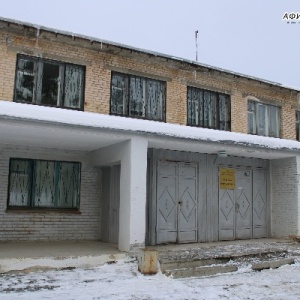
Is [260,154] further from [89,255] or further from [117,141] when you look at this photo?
[89,255]

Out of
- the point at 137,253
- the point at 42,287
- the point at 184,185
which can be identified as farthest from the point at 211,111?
the point at 42,287

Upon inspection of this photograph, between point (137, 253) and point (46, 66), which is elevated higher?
point (46, 66)

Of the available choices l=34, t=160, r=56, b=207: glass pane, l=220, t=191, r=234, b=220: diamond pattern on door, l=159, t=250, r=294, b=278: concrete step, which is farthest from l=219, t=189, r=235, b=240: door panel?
l=34, t=160, r=56, b=207: glass pane

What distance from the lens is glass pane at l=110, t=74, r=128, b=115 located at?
11.0 metres

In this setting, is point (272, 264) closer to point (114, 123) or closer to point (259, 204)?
point (259, 204)

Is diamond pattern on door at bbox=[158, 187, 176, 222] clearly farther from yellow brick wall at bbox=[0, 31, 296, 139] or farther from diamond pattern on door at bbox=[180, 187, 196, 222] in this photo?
yellow brick wall at bbox=[0, 31, 296, 139]

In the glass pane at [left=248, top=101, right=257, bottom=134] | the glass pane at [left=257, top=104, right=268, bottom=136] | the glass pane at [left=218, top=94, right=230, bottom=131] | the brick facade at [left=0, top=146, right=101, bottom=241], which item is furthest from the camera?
the glass pane at [left=257, top=104, right=268, bottom=136]

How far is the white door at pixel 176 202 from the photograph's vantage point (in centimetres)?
1030

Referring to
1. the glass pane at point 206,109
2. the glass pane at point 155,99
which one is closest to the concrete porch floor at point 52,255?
the glass pane at point 155,99

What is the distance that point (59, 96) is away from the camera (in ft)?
33.5

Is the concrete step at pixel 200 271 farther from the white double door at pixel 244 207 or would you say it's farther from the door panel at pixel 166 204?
the white double door at pixel 244 207

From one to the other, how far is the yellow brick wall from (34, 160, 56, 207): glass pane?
191 centimetres

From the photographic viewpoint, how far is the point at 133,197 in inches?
331

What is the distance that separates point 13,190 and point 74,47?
4.21 meters
